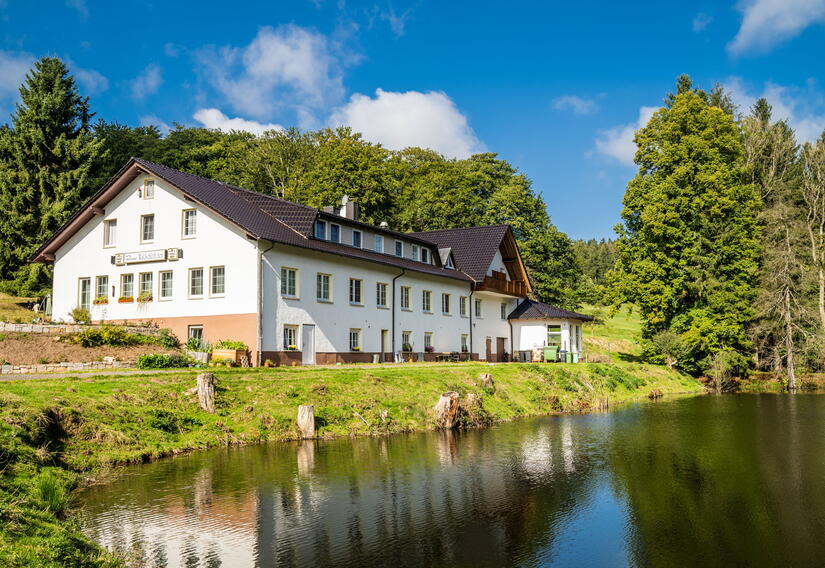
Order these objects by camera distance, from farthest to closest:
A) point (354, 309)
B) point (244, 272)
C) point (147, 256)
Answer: point (354, 309) < point (147, 256) < point (244, 272)

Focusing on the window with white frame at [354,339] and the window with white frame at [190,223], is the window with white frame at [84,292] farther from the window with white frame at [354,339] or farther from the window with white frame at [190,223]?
the window with white frame at [354,339]

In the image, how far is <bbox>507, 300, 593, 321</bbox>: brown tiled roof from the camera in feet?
162

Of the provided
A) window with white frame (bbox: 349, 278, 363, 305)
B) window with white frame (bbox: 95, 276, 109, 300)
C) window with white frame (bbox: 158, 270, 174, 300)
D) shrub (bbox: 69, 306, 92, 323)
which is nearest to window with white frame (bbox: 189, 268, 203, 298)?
window with white frame (bbox: 158, 270, 174, 300)

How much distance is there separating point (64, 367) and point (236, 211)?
10740 mm

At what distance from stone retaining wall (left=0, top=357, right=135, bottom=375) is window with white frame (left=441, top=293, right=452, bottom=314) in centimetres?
2160

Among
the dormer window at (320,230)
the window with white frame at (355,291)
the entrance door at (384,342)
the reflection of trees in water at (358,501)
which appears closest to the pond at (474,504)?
the reflection of trees in water at (358,501)

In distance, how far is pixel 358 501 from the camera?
40.4ft

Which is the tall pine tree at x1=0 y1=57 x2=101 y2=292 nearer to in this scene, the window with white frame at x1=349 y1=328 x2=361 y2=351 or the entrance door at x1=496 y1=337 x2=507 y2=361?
the window with white frame at x1=349 y1=328 x2=361 y2=351

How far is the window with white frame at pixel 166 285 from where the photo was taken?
33250 mm

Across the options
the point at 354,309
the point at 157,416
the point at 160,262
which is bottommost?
the point at 157,416

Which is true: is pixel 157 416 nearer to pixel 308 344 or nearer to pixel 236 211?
pixel 308 344

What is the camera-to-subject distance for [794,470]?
1535 centimetres

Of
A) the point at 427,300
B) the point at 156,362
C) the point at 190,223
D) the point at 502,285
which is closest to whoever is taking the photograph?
the point at 156,362

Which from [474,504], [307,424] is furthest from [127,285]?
[474,504]
